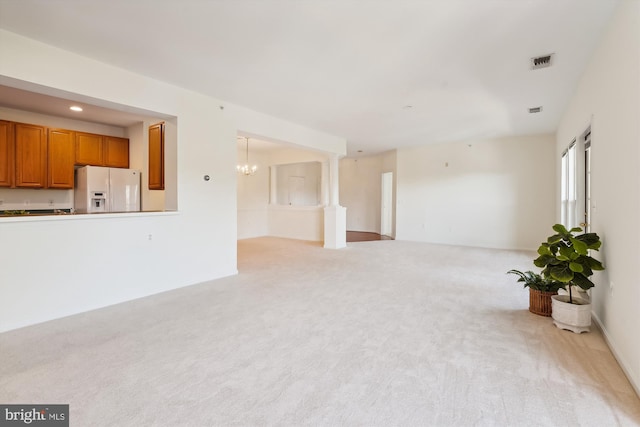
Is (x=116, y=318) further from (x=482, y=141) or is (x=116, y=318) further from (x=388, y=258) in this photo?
(x=482, y=141)

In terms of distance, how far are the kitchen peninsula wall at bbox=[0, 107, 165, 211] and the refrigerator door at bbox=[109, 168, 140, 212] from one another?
0.13m

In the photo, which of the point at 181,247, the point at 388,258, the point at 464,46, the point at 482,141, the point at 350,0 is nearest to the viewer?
the point at 350,0

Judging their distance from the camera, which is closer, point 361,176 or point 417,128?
point 417,128

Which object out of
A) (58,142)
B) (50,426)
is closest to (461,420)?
(50,426)

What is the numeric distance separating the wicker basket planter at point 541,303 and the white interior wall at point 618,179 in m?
0.37

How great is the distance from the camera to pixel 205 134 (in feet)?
13.9

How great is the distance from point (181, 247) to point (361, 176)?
25.2 feet

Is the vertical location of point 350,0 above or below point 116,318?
above

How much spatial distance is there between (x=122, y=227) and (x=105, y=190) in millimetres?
2229

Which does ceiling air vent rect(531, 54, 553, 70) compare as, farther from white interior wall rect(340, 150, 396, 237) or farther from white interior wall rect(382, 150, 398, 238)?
white interior wall rect(340, 150, 396, 237)

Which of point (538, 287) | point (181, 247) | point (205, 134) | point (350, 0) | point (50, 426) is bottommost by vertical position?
point (50, 426)

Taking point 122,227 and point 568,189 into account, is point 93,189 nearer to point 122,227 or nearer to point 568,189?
point 122,227

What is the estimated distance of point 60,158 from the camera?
5012 mm

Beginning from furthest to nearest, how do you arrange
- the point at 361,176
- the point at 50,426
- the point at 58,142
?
the point at 361,176, the point at 58,142, the point at 50,426
